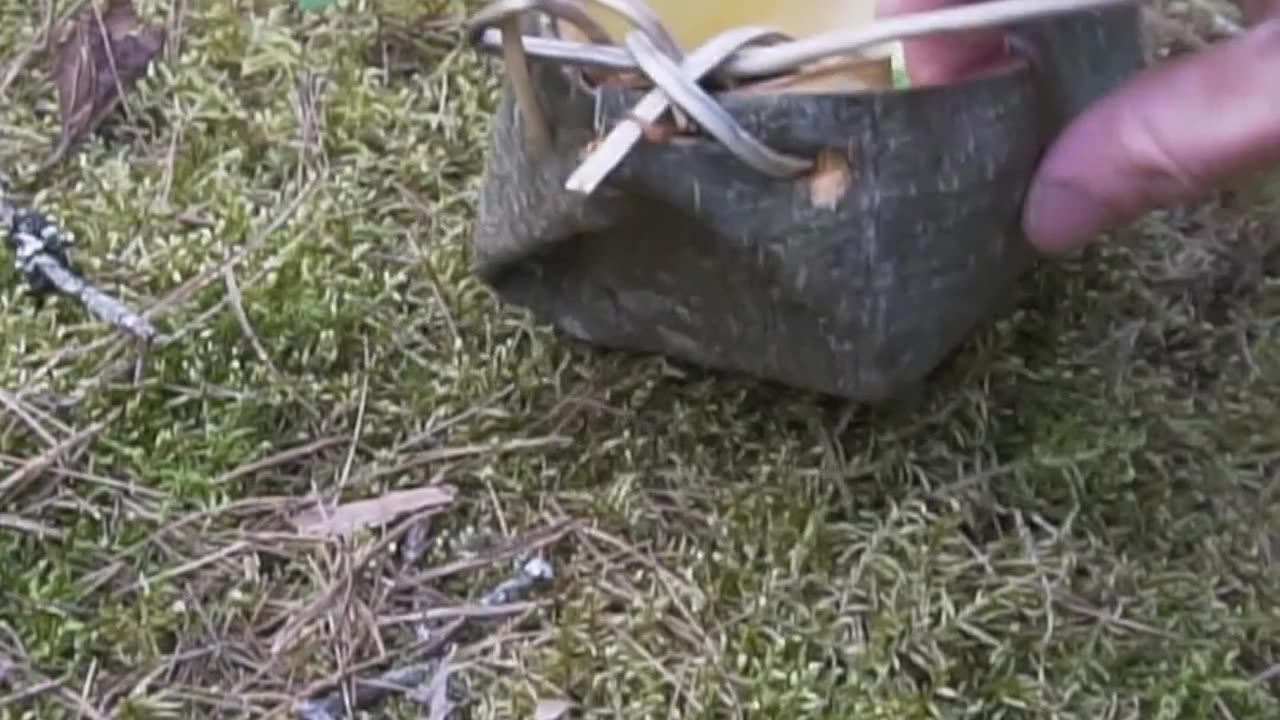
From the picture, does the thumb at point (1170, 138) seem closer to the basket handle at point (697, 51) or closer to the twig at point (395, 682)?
the basket handle at point (697, 51)

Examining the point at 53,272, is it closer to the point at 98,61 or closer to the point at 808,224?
the point at 98,61

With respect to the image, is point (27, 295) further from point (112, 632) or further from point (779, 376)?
point (779, 376)

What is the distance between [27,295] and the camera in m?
0.96

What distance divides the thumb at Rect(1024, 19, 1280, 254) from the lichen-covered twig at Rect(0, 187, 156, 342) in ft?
1.40

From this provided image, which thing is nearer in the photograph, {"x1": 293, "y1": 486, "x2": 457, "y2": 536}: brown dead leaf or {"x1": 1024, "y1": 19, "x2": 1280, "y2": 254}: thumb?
{"x1": 1024, "y1": 19, "x2": 1280, "y2": 254}: thumb

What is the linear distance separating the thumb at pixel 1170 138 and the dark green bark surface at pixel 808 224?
26 mm

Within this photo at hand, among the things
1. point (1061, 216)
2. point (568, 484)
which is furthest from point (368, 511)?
point (1061, 216)

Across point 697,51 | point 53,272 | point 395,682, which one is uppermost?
point 697,51

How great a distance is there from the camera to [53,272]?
96 cm

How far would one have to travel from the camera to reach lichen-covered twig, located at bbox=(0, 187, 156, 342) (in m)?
0.95

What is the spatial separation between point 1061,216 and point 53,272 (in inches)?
18.7

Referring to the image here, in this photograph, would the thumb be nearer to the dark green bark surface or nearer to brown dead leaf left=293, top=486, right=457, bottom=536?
the dark green bark surface

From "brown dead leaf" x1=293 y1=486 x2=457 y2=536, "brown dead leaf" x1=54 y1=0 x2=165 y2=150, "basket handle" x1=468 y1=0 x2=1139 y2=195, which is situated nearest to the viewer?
"basket handle" x1=468 y1=0 x2=1139 y2=195

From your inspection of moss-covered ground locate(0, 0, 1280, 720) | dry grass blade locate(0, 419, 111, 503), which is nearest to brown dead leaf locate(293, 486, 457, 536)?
moss-covered ground locate(0, 0, 1280, 720)
